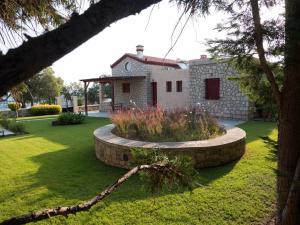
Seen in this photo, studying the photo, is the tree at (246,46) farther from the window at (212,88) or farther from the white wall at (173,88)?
the white wall at (173,88)

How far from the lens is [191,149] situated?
20.3 feet

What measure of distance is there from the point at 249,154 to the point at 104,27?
7064 millimetres

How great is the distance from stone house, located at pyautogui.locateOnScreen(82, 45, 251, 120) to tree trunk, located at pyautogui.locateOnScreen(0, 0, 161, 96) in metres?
12.0

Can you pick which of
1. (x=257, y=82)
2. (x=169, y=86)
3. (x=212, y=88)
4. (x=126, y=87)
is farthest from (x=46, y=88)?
(x=257, y=82)

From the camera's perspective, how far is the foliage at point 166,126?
7.70 metres

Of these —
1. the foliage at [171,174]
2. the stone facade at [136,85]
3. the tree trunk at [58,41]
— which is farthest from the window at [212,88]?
the tree trunk at [58,41]

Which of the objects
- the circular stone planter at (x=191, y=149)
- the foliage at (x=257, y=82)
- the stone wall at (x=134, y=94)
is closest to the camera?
the foliage at (x=257, y=82)

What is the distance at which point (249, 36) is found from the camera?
10.0ft

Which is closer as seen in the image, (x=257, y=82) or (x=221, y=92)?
(x=257, y=82)

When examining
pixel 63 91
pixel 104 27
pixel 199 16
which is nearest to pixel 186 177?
pixel 104 27

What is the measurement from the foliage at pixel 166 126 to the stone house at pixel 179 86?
4.33 meters

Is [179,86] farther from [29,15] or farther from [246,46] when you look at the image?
[29,15]

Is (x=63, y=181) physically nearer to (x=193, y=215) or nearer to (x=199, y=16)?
(x=193, y=215)

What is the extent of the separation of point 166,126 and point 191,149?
79.1 inches
